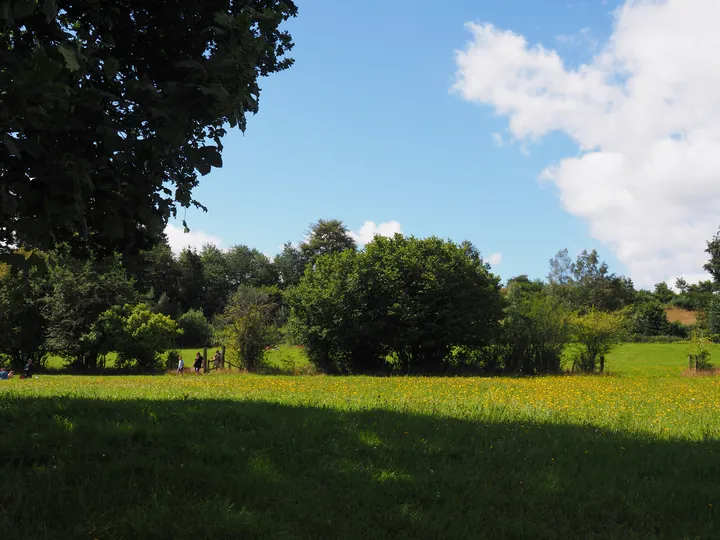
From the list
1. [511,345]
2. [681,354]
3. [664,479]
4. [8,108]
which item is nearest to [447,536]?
[664,479]

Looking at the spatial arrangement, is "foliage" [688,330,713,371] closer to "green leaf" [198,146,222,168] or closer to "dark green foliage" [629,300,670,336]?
"green leaf" [198,146,222,168]

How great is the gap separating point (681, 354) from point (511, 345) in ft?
89.3

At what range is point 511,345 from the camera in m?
31.3

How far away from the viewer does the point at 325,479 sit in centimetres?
547

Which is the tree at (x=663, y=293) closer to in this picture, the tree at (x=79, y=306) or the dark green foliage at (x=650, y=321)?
the dark green foliage at (x=650, y=321)

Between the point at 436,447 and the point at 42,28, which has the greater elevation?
the point at 42,28

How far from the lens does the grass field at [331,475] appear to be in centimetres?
443

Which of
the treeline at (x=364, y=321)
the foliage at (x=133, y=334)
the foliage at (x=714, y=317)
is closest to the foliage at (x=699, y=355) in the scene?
the treeline at (x=364, y=321)

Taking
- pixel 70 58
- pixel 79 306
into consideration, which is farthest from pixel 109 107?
pixel 79 306

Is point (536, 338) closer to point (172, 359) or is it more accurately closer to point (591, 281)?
point (172, 359)

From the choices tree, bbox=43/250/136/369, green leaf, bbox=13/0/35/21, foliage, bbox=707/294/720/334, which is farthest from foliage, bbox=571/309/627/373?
green leaf, bbox=13/0/35/21

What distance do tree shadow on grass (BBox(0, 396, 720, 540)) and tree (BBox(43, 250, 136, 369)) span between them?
29.5 m

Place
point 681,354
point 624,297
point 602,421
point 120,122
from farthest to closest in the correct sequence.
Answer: point 624,297, point 681,354, point 602,421, point 120,122

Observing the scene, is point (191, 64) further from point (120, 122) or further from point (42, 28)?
point (42, 28)
